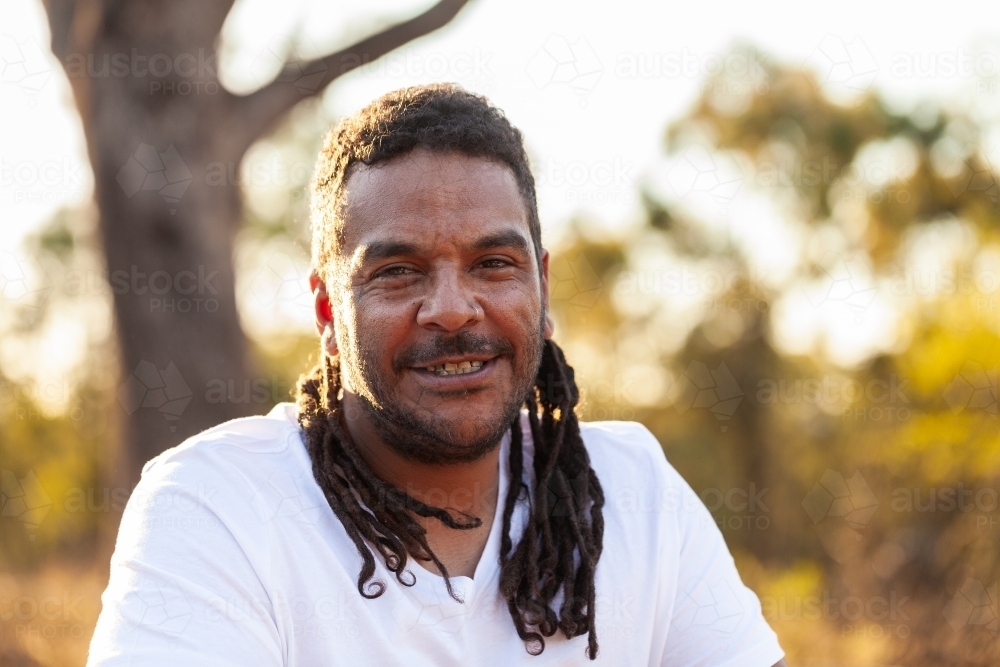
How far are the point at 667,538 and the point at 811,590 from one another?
4310mm

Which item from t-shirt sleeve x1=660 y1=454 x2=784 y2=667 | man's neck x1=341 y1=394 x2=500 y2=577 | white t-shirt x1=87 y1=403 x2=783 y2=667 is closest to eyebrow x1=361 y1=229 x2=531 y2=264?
man's neck x1=341 y1=394 x2=500 y2=577

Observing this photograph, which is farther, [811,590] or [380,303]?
[811,590]

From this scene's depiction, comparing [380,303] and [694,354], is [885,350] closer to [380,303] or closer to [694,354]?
[694,354]

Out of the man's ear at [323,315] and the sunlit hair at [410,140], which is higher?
the sunlit hair at [410,140]

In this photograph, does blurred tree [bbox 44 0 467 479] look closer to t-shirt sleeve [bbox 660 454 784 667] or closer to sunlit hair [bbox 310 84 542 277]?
sunlit hair [bbox 310 84 542 277]

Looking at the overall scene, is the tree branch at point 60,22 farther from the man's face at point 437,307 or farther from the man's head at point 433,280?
the man's face at point 437,307

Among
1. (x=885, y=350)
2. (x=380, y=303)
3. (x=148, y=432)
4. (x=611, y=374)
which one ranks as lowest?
(x=611, y=374)

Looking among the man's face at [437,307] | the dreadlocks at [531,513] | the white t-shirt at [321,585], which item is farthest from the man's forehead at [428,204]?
the white t-shirt at [321,585]

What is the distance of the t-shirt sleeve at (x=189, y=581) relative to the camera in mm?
1847

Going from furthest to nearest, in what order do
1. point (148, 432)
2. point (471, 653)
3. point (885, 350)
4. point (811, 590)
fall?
point (885, 350)
point (811, 590)
point (148, 432)
point (471, 653)

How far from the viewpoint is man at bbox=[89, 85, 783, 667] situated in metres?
2.01

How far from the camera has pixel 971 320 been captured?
6379 mm

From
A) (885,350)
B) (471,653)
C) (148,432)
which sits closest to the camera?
(471,653)

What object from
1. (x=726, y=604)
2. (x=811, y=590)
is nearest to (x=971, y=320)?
(x=811, y=590)
